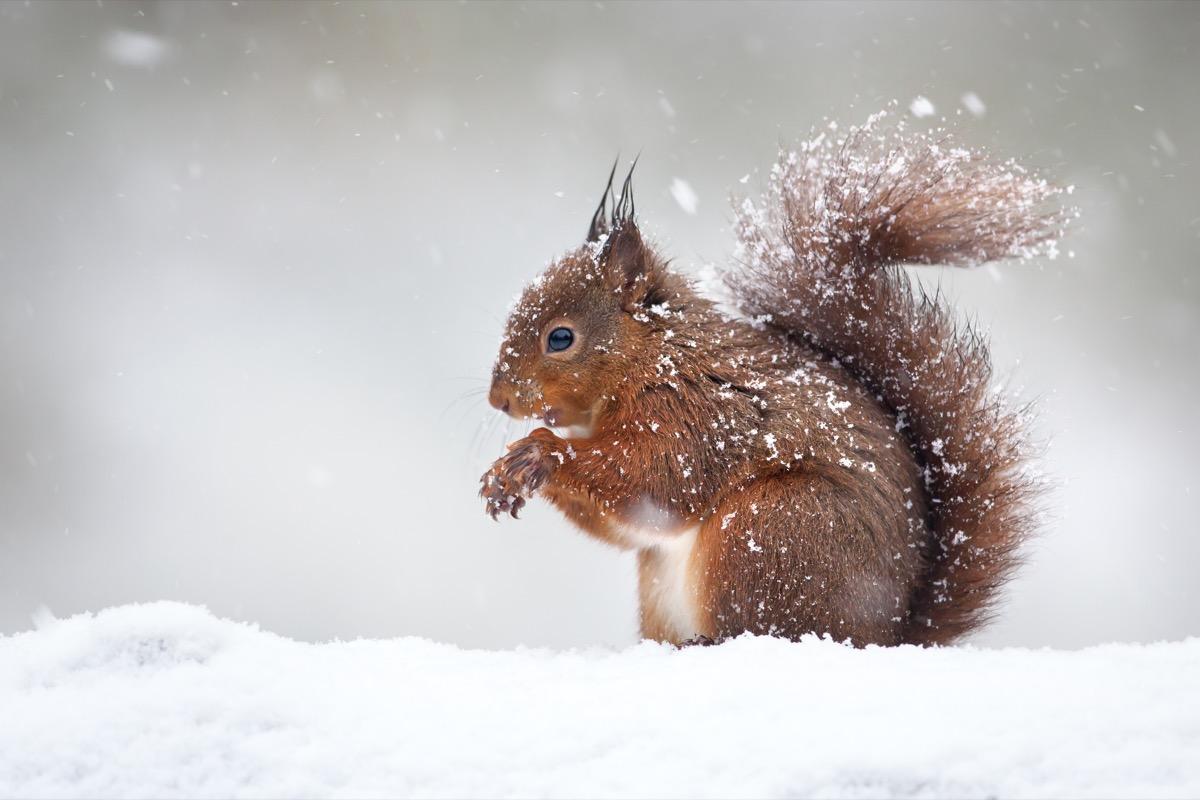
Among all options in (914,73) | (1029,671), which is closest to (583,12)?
(914,73)

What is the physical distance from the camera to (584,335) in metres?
1.56

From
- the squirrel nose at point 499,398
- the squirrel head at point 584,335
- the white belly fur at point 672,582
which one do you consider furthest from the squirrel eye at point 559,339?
the white belly fur at point 672,582

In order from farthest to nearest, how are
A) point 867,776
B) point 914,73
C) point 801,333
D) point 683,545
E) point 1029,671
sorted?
point 914,73
point 801,333
point 683,545
point 1029,671
point 867,776

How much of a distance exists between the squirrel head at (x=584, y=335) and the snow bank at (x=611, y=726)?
63 cm

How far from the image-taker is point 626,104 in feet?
11.5

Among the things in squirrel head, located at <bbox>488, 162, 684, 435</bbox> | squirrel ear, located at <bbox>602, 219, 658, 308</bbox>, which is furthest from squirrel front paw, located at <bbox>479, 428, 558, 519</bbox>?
squirrel ear, located at <bbox>602, 219, 658, 308</bbox>

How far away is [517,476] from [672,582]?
29cm

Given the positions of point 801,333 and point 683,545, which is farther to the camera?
point 801,333

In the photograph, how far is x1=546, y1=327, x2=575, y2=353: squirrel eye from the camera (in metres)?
1.56

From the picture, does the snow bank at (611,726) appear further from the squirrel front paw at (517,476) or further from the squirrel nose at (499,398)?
the squirrel nose at (499,398)

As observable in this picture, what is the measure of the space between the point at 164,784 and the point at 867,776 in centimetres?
51

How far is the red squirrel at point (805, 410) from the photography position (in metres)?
1.29

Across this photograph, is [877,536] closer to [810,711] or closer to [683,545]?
[683,545]

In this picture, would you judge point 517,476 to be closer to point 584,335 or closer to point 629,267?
point 584,335
